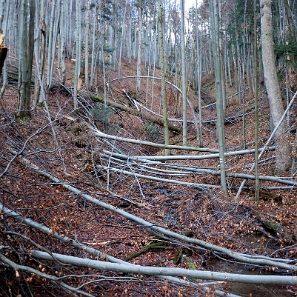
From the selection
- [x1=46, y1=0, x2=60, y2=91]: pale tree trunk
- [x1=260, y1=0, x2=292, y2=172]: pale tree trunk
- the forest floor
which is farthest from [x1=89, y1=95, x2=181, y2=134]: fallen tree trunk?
[x1=260, y1=0, x2=292, y2=172]: pale tree trunk

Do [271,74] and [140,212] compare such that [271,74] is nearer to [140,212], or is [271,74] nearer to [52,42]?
[140,212]

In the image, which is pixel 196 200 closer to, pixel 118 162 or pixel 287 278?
pixel 118 162

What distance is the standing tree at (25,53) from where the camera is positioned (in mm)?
8086

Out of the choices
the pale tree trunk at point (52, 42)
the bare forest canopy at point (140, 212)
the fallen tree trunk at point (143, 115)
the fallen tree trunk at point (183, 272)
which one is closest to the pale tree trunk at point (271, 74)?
the bare forest canopy at point (140, 212)

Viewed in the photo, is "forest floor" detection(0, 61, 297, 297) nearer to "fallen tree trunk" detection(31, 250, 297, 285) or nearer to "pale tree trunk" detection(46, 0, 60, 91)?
"fallen tree trunk" detection(31, 250, 297, 285)

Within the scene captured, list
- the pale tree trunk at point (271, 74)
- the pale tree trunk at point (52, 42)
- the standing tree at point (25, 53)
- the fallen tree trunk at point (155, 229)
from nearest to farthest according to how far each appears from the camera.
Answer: the fallen tree trunk at point (155, 229)
the standing tree at point (25, 53)
the pale tree trunk at point (271, 74)
the pale tree trunk at point (52, 42)

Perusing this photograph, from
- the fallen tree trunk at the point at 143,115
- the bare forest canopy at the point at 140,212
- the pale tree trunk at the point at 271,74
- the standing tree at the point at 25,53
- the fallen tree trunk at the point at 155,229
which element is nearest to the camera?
the bare forest canopy at the point at 140,212

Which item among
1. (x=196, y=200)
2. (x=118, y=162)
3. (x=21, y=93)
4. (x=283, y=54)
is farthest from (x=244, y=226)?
(x=283, y=54)

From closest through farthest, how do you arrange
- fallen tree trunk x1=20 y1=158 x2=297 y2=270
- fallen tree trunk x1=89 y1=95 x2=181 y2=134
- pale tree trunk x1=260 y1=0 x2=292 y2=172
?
fallen tree trunk x1=20 y1=158 x2=297 y2=270 < pale tree trunk x1=260 y1=0 x2=292 y2=172 < fallen tree trunk x1=89 y1=95 x2=181 y2=134

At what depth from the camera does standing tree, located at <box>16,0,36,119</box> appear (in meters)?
8.09

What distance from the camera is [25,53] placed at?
8164mm

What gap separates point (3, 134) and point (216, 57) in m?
5.11

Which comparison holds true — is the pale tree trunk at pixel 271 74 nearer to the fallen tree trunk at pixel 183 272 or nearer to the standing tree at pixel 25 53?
the fallen tree trunk at pixel 183 272

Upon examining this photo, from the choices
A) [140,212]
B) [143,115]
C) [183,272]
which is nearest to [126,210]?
[140,212]
